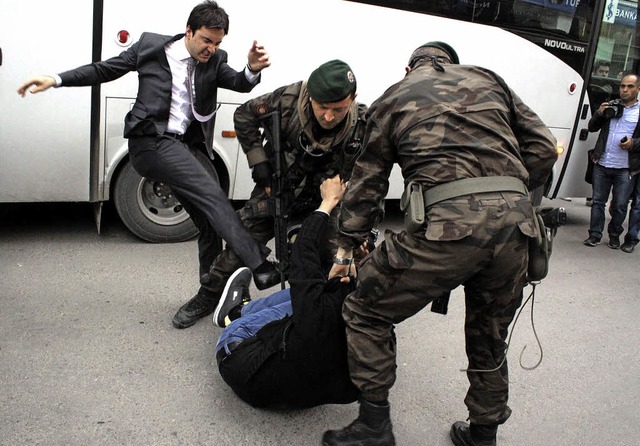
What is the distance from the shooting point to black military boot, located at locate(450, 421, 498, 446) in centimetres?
238

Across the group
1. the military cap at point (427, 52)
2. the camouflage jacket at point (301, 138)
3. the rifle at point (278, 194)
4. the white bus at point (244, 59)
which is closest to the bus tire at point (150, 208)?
the white bus at point (244, 59)

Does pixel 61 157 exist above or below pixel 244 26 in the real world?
below

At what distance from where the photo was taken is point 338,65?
2648 mm

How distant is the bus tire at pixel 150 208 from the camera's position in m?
4.33

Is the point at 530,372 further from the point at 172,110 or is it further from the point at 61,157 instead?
the point at 61,157

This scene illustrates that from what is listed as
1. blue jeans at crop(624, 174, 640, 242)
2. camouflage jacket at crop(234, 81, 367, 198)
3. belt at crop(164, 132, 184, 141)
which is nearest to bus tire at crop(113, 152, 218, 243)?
belt at crop(164, 132, 184, 141)

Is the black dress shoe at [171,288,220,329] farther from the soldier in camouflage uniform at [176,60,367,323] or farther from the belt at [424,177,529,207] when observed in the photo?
the belt at [424,177,529,207]

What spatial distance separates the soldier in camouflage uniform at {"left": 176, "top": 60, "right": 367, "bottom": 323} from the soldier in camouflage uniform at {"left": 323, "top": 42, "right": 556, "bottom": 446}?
639 mm

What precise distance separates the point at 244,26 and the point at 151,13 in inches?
27.2

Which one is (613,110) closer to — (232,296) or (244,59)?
(244,59)

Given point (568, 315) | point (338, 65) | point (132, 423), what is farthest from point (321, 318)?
point (568, 315)

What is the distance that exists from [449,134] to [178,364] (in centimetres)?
178

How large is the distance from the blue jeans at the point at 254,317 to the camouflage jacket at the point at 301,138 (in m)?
0.67

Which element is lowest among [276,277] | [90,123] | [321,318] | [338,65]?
[276,277]
